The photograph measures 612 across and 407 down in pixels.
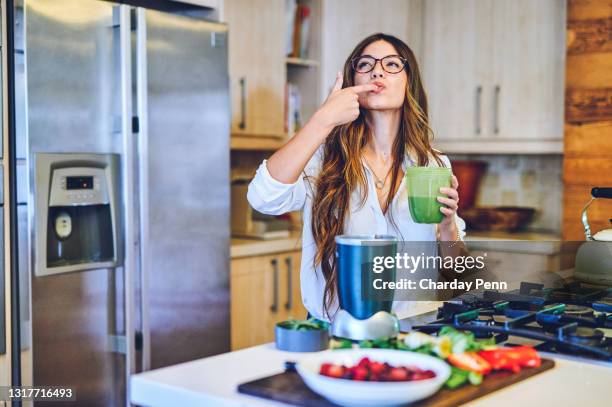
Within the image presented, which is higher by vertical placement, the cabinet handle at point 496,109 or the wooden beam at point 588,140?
the cabinet handle at point 496,109

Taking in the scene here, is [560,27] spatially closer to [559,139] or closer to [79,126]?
[559,139]

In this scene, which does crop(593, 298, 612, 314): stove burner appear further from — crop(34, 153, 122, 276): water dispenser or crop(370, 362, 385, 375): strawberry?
crop(34, 153, 122, 276): water dispenser

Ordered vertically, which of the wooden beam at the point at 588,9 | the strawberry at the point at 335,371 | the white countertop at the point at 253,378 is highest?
the wooden beam at the point at 588,9

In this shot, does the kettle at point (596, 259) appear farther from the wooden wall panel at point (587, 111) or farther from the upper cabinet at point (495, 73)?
the upper cabinet at point (495, 73)

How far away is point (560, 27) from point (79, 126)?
→ 7.92ft

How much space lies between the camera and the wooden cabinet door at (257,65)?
3.70 m

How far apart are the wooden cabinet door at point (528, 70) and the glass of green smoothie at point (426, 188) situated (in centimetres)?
253

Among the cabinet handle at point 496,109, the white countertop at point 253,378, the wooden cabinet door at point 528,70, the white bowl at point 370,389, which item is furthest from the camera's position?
the cabinet handle at point 496,109

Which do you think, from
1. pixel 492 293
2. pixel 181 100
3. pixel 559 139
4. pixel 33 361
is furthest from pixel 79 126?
pixel 559 139

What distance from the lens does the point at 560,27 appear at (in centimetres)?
395

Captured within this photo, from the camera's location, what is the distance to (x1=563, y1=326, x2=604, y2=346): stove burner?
1.43 m

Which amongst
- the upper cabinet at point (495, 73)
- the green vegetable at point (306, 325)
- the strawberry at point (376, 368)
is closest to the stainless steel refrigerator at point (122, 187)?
the green vegetable at point (306, 325)

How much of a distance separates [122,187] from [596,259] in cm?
166

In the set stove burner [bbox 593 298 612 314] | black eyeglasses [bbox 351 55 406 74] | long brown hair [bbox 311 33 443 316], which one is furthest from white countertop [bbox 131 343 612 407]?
black eyeglasses [bbox 351 55 406 74]
